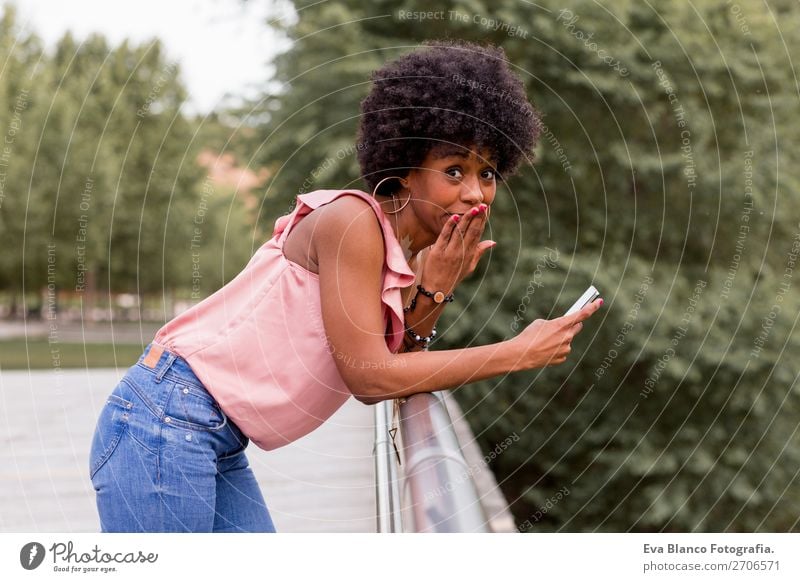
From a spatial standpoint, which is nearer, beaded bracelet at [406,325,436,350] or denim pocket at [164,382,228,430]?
denim pocket at [164,382,228,430]

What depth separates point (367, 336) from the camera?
1395 millimetres

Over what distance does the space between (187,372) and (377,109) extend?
641 millimetres

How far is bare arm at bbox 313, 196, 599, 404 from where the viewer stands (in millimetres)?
1396

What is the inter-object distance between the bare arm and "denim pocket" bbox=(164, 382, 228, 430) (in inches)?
9.5

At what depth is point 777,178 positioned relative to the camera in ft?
23.0

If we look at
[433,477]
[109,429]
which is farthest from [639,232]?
[433,477]

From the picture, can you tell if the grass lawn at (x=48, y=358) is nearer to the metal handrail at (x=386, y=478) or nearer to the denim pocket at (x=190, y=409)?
the metal handrail at (x=386, y=478)

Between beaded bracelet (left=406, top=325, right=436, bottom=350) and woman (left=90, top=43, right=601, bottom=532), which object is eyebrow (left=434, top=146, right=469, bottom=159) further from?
beaded bracelet (left=406, top=325, right=436, bottom=350)

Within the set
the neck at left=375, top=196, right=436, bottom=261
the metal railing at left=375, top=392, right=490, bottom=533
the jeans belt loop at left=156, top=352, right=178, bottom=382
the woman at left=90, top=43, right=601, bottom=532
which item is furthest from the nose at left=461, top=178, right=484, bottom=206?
the jeans belt loop at left=156, top=352, right=178, bottom=382

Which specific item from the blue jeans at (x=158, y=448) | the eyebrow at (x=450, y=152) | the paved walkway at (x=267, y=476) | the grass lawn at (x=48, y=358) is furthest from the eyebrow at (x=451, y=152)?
the grass lawn at (x=48, y=358)

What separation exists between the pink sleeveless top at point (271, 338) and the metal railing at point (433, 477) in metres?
0.17

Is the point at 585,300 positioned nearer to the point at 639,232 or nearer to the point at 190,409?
the point at 190,409
